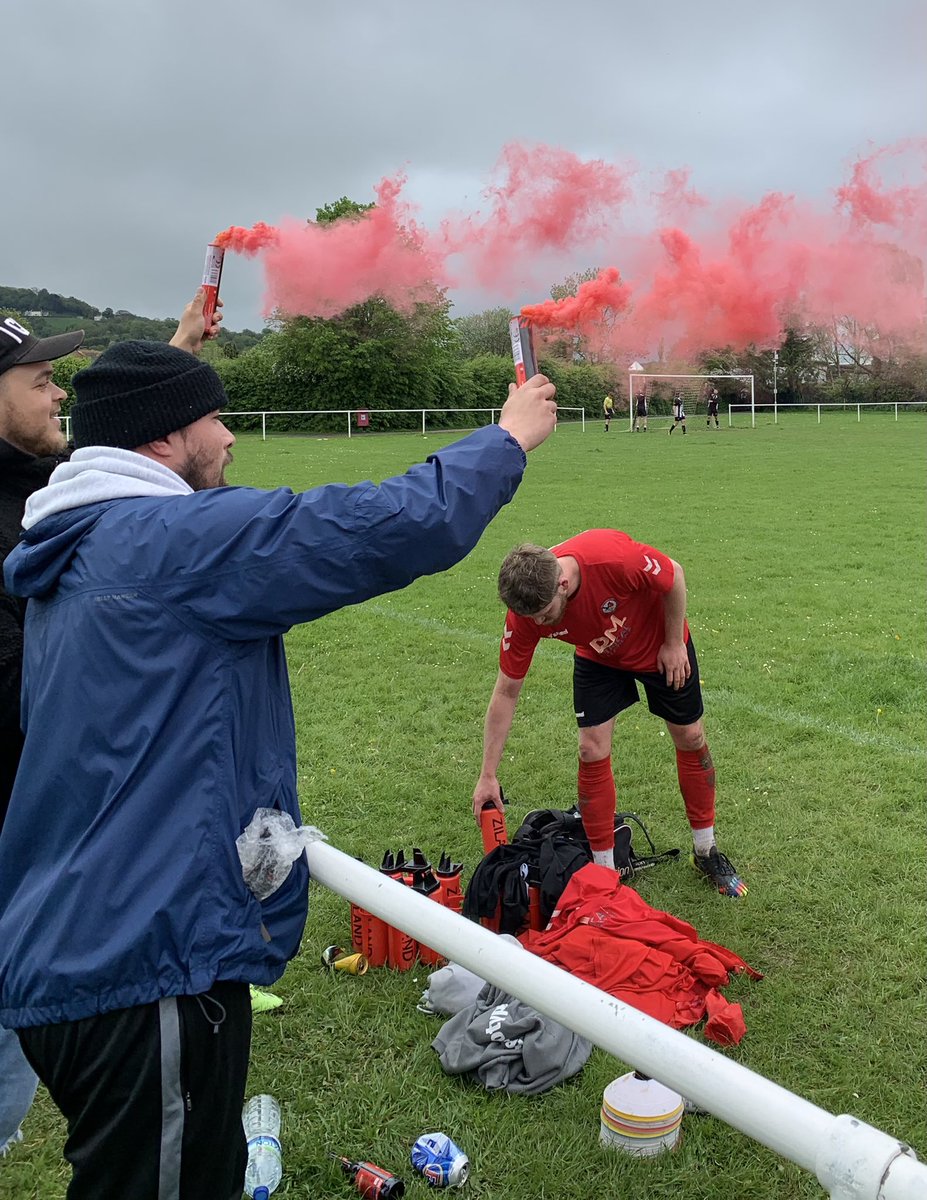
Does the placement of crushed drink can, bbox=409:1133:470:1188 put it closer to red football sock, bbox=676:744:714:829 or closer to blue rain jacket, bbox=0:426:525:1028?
blue rain jacket, bbox=0:426:525:1028

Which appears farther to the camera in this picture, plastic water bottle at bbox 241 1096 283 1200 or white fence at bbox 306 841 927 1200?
plastic water bottle at bbox 241 1096 283 1200

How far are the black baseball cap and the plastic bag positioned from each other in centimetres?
205

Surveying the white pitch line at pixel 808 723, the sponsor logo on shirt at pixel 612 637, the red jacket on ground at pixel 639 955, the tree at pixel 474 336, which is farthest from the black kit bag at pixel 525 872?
the tree at pixel 474 336

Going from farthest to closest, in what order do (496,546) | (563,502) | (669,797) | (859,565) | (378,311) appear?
1. (378,311)
2. (563,502)
3. (496,546)
4. (859,565)
5. (669,797)

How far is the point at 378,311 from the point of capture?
3147 centimetres

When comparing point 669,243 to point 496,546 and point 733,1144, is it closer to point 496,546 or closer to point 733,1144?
point 733,1144

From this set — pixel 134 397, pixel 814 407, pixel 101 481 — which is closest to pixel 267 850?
pixel 101 481

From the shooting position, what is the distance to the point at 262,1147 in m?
3.15

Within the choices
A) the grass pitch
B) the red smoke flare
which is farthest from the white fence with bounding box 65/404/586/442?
the red smoke flare

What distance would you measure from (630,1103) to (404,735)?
13.7 feet

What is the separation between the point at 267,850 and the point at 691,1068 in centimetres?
88

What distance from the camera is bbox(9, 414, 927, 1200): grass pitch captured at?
10.8 ft

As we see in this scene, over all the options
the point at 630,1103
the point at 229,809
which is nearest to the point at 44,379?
the point at 229,809

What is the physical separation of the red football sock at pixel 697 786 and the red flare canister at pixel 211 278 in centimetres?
333
